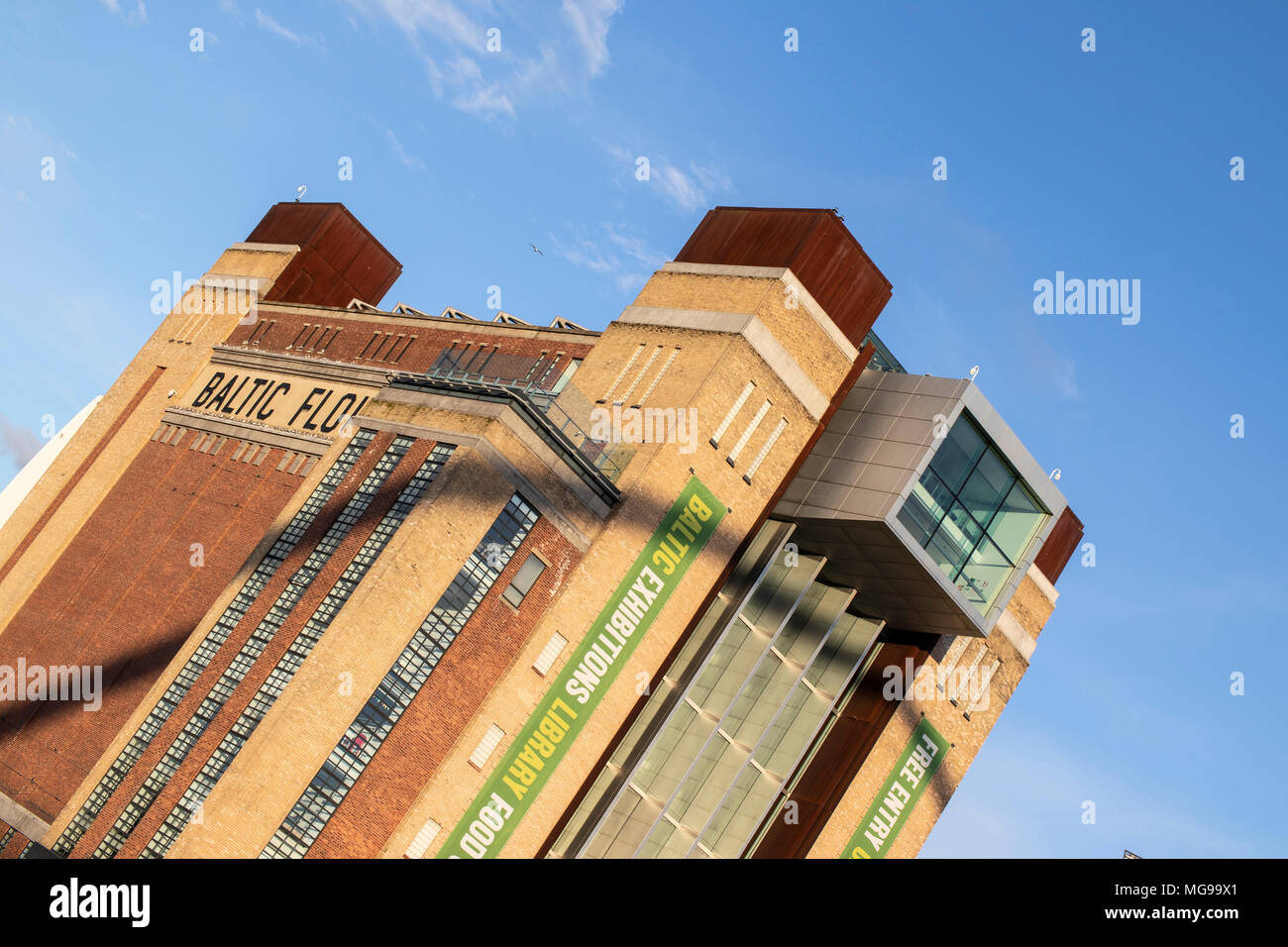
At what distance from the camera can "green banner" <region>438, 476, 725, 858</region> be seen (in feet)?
125

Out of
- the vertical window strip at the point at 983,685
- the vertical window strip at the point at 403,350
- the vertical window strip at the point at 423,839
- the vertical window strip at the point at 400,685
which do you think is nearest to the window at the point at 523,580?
the vertical window strip at the point at 400,685

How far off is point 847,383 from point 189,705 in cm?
2418

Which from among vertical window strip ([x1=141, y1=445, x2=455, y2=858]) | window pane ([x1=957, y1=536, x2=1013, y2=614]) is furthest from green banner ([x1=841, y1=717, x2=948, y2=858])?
vertical window strip ([x1=141, y1=445, x2=455, y2=858])

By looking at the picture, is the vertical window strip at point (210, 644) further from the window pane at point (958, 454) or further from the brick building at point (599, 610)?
the window pane at point (958, 454)

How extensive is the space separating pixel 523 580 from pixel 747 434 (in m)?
9.40

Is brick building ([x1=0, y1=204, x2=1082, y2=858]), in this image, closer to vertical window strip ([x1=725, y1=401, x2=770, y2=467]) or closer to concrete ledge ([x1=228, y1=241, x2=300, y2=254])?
vertical window strip ([x1=725, y1=401, x2=770, y2=467])

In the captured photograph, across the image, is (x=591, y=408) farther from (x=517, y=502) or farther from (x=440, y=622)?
(x=440, y=622)

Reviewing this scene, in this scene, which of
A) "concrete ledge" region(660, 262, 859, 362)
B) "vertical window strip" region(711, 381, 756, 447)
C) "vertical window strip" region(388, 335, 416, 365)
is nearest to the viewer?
"vertical window strip" region(711, 381, 756, 447)

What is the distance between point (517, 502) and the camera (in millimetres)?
39188

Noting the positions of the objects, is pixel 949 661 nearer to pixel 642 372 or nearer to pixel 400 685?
pixel 642 372

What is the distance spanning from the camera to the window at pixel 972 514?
42.6m

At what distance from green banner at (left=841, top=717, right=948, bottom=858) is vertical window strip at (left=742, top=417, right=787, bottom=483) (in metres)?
13.8

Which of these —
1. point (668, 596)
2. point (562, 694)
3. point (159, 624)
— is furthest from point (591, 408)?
point (159, 624)

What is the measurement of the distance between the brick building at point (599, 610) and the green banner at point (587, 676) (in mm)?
110
